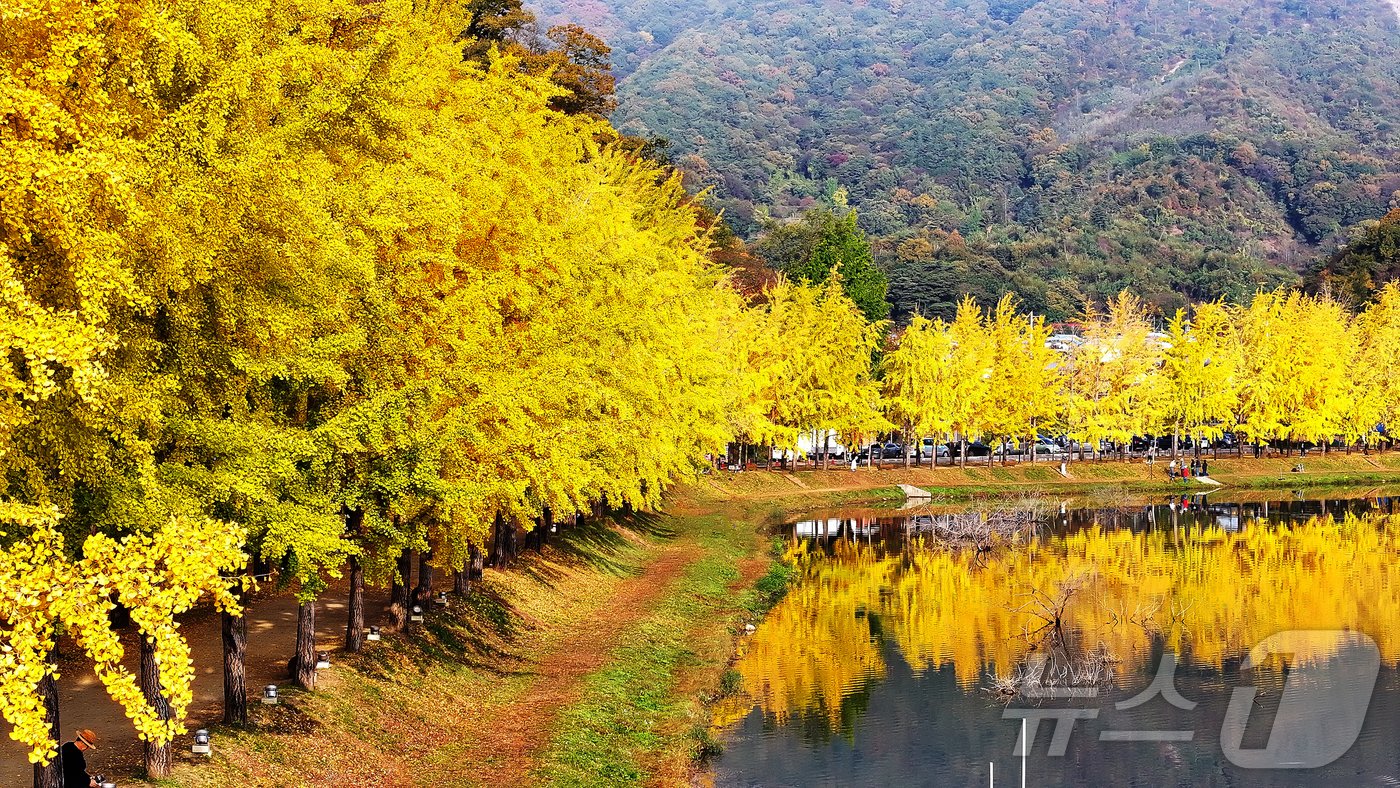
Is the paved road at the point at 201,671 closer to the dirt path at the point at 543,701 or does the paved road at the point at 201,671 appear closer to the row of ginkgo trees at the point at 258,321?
the row of ginkgo trees at the point at 258,321

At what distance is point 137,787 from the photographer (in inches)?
699

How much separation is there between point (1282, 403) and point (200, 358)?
92.9 m

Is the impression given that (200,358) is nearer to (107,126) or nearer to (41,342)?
(107,126)

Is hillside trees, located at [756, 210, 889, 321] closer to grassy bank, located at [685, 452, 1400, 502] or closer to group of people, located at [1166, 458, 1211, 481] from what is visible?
grassy bank, located at [685, 452, 1400, 502]

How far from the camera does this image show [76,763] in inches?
659

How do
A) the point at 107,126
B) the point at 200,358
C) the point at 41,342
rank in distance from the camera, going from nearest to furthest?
the point at 41,342 < the point at 107,126 < the point at 200,358

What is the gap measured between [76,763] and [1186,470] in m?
85.9

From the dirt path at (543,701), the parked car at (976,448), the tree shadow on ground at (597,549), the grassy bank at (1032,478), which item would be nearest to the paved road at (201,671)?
the dirt path at (543,701)

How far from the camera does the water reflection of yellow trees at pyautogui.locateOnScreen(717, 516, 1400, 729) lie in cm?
3688

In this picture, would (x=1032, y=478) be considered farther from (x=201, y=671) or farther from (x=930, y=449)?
(x=201, y=671)

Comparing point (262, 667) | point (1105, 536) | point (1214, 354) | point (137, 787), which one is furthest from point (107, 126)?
point (1214, 354)

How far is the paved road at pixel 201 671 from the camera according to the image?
1927 centimetres

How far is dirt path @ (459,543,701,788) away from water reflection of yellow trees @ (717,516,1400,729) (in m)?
3.67

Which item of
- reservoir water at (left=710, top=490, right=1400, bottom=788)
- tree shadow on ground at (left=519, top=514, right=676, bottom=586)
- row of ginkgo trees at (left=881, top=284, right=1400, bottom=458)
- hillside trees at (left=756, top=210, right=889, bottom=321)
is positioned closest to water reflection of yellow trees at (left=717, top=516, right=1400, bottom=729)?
reservoir water at (left=710, top=490, right=1400, bottom=788)
